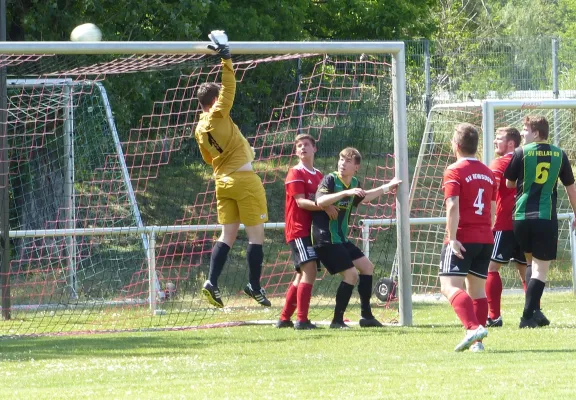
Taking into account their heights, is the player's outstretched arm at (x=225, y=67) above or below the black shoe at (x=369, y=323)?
above

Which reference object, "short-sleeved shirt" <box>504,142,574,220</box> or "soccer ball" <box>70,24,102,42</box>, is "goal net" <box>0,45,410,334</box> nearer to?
"soccer ball" <box>70,24,102,42</box>

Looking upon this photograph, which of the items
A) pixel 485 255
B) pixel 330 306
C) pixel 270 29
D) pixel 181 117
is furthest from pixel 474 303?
pixel 270 29

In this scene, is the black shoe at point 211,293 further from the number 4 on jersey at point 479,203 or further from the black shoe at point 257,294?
the number 4 on jersey at point 479,203

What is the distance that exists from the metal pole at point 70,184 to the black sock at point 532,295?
7.27 meters

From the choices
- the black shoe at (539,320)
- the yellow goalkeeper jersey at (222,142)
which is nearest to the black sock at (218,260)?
the yellow goalkeeper jersey at (222,142)

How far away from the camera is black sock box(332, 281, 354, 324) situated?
10.6 metres

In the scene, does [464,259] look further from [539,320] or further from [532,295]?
[539,320]

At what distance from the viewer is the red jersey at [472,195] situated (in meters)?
8.69

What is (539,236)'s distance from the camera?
1022 centimetres

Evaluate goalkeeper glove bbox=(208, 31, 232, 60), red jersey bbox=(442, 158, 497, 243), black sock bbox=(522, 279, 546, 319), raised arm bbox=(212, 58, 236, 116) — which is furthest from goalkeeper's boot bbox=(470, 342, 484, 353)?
goalkeeper glove bbox=(208, 31, 232, 60)

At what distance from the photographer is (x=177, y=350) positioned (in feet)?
30.8

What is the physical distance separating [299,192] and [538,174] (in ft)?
7.62

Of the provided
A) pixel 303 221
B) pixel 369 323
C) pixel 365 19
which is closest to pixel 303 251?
pixel 303 221

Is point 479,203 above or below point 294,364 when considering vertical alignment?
above
